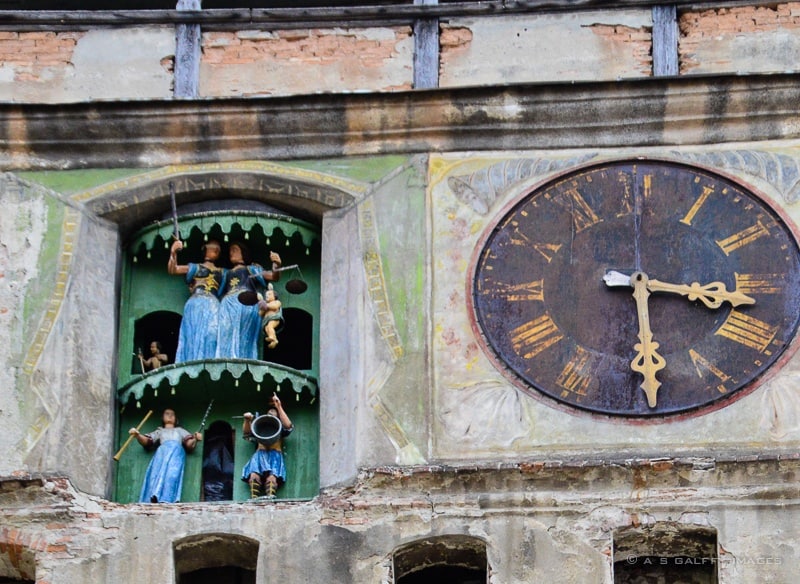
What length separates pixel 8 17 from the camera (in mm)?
18109

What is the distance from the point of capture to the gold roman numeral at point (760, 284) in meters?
16.8

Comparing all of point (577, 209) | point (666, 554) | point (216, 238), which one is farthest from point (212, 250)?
point (666, 554)

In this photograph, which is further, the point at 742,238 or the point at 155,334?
the point at 155,334

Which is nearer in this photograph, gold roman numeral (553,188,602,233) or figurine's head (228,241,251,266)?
gold roman numeral (553,188,602,233)

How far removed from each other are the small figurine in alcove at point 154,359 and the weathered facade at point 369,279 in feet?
0.25

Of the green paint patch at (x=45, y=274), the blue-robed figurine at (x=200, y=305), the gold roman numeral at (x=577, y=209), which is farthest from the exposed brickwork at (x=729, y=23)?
the green paint patch at (x=45, y=274)

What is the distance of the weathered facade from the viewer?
16031 mm

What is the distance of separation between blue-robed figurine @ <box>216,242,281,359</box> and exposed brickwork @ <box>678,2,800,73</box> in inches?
112

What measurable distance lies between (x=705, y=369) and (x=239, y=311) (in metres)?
2.83

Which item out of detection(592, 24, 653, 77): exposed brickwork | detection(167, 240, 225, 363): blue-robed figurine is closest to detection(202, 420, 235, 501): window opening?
detection(167, 240, 225, 363): blue-robed figurine

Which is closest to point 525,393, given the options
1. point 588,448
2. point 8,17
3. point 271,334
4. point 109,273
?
point 588,448

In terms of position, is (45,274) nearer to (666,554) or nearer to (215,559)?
(215,559)

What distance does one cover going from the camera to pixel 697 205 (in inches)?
674

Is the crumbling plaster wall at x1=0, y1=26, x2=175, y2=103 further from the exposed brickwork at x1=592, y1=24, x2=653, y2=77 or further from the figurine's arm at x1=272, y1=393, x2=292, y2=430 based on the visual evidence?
the exposed brickwork at x1=592, y1=24, x2=653, y2=77
